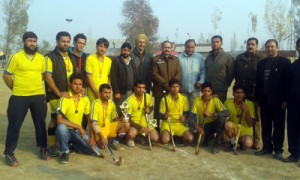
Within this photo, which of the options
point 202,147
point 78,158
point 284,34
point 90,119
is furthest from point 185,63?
point 284,34

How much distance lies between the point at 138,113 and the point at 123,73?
0.91 m

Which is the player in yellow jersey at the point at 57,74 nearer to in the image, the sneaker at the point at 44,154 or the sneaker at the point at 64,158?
the sneaker at the point at 44,154

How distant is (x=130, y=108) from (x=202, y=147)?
171cm

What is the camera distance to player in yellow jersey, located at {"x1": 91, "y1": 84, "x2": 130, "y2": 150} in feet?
21.0

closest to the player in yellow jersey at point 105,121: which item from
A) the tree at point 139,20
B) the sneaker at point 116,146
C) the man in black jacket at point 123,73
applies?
the sneaker at point 116,146

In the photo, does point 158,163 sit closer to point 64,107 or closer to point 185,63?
point 64,107

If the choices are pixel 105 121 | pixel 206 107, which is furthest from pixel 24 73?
pixel 206 107

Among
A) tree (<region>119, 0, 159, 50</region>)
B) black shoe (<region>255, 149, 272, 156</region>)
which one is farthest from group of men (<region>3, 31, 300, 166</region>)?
tree (<region>119, 0, 159, 50</region>)

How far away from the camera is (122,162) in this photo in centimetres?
585

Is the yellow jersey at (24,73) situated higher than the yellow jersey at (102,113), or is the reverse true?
the yellow jersey at (24,73)

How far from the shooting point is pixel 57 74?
6.25 metres

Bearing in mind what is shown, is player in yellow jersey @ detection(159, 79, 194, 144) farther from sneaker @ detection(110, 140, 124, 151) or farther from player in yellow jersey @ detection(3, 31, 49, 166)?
player in yellow jersey @ detection(3, 31, 49, 166)

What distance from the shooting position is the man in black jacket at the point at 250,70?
6941 millimetres

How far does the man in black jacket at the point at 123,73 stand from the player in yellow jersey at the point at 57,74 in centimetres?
103
